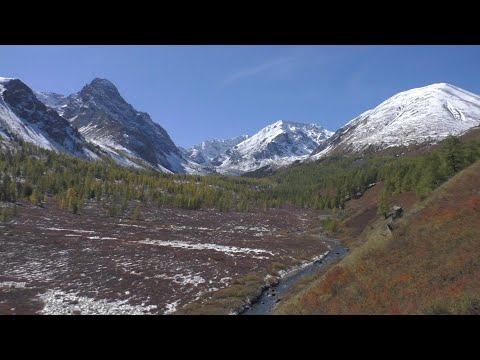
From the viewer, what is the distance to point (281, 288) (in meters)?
56.9

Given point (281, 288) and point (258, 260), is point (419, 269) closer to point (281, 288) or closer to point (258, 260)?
point (281, 288)

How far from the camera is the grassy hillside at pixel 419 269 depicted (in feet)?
100

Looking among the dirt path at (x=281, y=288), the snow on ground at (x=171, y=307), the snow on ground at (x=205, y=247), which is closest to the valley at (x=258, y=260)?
the snow on ground at (x=171, y=307)

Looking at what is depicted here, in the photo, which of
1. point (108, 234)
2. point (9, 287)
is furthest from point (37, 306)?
point (108, 234)

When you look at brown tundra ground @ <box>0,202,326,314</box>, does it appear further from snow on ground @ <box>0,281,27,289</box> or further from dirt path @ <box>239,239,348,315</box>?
dirt path @ <box>239,239,348,315</box>

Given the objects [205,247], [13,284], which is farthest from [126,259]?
[205,247]

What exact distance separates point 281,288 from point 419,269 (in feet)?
79.9

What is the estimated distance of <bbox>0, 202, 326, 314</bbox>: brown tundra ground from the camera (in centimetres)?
4791

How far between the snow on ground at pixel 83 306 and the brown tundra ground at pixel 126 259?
4.3 inches

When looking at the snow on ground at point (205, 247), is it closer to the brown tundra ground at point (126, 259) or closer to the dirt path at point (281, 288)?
the brown tundra ground at point (126, 259)

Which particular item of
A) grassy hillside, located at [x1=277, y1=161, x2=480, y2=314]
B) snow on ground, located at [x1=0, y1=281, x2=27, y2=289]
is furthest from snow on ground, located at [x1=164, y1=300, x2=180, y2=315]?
snow on ground, located at [x1=0, y1=281, x2=27, y2=289]

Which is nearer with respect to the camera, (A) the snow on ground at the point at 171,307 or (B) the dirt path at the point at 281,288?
(A) the snow on ground at the point at 171,307
